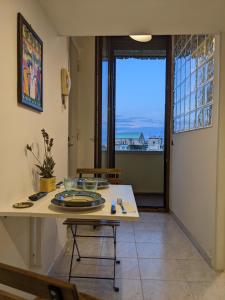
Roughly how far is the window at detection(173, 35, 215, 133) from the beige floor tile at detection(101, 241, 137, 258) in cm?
135

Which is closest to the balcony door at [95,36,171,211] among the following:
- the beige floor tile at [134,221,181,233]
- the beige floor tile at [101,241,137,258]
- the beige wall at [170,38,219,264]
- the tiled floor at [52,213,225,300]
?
the beige floor tile at [134,221,181,233]

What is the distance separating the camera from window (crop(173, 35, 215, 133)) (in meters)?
2.37

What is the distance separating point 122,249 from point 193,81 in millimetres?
1851

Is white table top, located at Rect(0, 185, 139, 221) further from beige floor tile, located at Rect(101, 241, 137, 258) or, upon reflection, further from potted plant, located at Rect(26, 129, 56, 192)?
beige floor tile, located at Rect(101, 241, 137, 258)

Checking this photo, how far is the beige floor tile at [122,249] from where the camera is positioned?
249cm

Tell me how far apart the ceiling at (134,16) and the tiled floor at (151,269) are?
1894 millimetres

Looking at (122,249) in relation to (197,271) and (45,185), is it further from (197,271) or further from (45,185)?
(45,185)

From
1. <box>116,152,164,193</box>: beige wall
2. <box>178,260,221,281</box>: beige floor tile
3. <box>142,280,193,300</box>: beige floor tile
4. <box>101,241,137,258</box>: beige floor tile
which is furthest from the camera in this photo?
<box>116,152,164,193</box>: beige wall

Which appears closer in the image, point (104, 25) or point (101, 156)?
point (104, 25)

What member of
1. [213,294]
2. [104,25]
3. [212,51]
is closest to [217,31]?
[212,51]

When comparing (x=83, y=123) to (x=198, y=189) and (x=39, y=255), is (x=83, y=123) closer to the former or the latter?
(x=198, y=189)

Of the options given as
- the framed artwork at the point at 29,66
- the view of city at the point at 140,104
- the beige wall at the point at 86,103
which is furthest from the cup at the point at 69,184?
the view of city at the point at 140,104

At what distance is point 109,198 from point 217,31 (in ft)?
5.05

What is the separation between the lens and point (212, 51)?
229 cm
